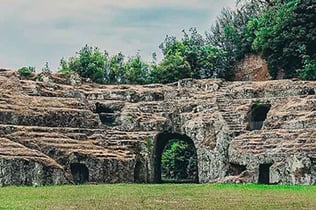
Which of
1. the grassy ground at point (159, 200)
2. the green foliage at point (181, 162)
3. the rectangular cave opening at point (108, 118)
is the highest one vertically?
the rectangular cave opening at point (108, 118)

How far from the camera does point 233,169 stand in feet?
153

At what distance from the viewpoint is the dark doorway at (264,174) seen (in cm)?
4341

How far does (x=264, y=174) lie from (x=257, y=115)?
1134cm

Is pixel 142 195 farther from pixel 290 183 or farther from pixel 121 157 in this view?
pixel 121 157

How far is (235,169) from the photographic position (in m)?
46.5

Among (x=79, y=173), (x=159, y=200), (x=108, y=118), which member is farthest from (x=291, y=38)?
(x=159, y=200)

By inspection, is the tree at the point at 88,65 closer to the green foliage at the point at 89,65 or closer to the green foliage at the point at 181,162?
the green foliage at the point at 89,65

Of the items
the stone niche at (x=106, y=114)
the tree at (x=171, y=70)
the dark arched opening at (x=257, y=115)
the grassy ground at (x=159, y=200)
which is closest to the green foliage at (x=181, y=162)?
the tree at (x=171, y=70)

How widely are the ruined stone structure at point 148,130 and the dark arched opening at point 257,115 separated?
0.08 meters

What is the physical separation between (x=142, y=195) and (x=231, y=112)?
21.7 metres

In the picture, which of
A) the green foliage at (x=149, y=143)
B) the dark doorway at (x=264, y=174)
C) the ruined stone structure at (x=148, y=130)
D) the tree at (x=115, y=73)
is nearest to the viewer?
the ruined stone structure at (x=148, y=130)

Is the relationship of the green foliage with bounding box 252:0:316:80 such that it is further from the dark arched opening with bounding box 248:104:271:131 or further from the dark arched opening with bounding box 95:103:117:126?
the dark arched opening with bounding box 95:103:117:126

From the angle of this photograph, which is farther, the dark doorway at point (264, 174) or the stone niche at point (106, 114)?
the stone niche at point (106, 114)

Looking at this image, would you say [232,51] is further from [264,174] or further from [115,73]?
[264,174]
